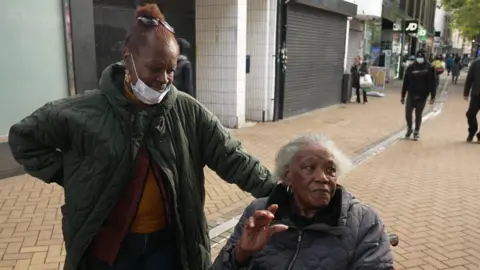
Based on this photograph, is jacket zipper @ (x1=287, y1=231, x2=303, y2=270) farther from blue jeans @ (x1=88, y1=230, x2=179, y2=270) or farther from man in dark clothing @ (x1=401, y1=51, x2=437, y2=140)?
man in dark clothing @ (x1=401, y1=51, x2=437, y2=140)

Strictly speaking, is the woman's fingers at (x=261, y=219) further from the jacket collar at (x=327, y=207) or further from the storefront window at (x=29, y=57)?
the storefront window at (x=29, y=57)

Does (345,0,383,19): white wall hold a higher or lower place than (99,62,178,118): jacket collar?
higher

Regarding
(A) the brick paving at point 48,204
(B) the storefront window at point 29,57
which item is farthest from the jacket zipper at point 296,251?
(B) the storefront window at point 29,57

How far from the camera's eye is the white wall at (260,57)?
33.1ft

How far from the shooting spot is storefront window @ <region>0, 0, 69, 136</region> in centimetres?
564

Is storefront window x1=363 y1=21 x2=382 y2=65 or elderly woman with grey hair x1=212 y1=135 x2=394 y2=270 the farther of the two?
storefront window x1=363 y1=21 x2=382 y2=65

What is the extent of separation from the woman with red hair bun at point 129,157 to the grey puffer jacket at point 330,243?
300mm

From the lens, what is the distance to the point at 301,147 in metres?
2.03

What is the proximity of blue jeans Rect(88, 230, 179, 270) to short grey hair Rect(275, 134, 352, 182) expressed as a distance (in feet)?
1.93

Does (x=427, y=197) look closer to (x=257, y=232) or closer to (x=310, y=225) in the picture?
(x=310, y=225)

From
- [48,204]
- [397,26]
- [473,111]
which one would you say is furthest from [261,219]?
[397,26]

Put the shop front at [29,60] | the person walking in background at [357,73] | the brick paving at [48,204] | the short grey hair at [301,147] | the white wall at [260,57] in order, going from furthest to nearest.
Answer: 1. the person walking in background at [357,73]
2. the white wall at [260,57]
3. the shop front at [29,60]
4. the brick paving at [48,204]
5. the short grey hair at [301,147]

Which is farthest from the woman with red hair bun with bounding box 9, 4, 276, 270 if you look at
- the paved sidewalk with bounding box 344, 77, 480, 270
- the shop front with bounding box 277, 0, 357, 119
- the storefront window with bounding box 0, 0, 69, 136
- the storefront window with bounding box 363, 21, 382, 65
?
the storefront window with bounding box 363, 21, 382, 65

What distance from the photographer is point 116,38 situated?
7.50m
